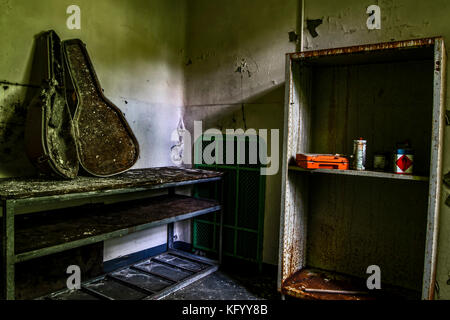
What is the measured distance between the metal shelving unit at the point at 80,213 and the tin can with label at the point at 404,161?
133 cm

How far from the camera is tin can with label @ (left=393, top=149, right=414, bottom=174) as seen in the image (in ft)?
6.07

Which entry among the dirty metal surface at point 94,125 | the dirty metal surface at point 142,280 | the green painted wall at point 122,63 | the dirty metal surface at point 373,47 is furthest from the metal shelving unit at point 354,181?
the green painted wall at point 122,63

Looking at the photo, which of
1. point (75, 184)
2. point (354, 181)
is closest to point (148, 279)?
point (75, 184)

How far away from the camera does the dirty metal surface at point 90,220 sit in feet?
5.70

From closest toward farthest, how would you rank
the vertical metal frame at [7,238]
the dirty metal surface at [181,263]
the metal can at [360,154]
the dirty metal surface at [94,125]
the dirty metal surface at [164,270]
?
1. the vertical metal frame at [7,238]
2. the metal can at [360,154]
3. the dirty metal surface at [94,125]
4. the dirty metal surface at [164,270]
5. the dirty metal surface at [181,263]

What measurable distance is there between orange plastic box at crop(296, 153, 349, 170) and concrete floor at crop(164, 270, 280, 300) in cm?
97

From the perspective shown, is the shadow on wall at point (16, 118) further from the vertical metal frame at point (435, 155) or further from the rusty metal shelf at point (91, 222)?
the vertical metal frame at point (435, 155)

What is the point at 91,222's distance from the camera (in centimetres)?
205

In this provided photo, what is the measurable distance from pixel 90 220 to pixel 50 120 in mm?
649

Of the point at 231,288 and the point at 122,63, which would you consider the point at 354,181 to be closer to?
the point at 231,288

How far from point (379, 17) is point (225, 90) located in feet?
4.25

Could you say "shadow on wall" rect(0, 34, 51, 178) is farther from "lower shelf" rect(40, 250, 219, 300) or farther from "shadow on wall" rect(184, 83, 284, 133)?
"shadow on wall" rect(184, 83, 284, 133)

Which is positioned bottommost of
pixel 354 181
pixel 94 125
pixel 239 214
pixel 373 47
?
pixel 239 214
